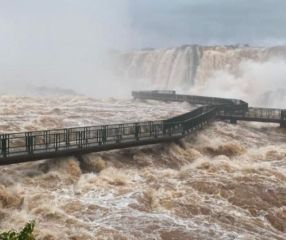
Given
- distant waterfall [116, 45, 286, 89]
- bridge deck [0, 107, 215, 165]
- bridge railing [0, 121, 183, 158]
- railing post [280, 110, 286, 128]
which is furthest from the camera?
distant waterfall [116, 45, 286, 89]

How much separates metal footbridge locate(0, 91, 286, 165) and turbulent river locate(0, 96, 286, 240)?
565 millimetres

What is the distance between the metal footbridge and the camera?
23.7 metres

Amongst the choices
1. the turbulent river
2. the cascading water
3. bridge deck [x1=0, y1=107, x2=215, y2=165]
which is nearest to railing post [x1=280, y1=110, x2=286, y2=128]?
the cascading water

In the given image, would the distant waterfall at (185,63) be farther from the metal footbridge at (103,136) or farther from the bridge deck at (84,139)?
the bridge deck at (84,139)

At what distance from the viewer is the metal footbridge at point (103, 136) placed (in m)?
23.7

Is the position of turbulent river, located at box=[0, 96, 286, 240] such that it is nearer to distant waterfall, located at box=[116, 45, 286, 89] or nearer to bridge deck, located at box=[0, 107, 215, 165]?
bridge deck, located at box=[0, 107, 215, 165]

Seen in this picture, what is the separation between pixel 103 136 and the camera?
90.3 feet

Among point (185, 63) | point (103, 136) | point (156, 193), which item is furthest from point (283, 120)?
point (185, 63)

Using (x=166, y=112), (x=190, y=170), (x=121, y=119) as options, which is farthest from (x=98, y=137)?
(x=166, y=112)

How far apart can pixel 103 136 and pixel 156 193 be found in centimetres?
661

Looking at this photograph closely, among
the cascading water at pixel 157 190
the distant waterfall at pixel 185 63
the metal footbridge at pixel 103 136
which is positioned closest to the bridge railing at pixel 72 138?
the metal footbridge at pixel 103 136

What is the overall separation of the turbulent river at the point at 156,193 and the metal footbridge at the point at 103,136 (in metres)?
0.57

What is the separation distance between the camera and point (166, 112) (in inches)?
1928

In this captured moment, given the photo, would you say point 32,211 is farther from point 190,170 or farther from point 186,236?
point 190,170
